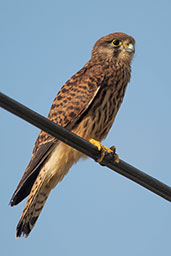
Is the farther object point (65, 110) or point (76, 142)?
point (65, 110)

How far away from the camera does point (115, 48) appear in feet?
17.1

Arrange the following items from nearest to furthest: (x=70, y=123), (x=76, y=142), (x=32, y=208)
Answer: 1. (x=76, y=142)
2. (x=70, y=123)
3. (x=32, y=208)

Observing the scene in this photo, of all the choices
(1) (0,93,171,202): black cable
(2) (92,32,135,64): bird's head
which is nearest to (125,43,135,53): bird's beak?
(2) (92,32,135,64): bird's head

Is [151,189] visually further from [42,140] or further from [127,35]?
[127,35]

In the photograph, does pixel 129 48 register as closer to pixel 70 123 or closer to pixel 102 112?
pixel 102 112

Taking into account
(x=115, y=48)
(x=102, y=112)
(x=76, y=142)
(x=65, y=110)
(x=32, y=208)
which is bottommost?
(x=32, y=208)

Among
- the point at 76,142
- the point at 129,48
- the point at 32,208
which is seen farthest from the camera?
the point at 129,48

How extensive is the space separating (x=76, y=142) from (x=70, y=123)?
1.76 metres

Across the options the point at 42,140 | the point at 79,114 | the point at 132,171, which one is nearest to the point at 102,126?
the point at 79,114

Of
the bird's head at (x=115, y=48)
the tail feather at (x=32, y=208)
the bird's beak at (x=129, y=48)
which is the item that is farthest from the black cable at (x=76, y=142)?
the bird's beak at (x=129, y=48)

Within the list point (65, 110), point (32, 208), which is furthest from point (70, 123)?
point (32, 208)

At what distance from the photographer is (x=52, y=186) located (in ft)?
15.8

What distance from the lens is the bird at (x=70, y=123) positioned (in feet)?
14.7

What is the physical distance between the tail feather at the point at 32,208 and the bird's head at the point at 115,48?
1454 mm
